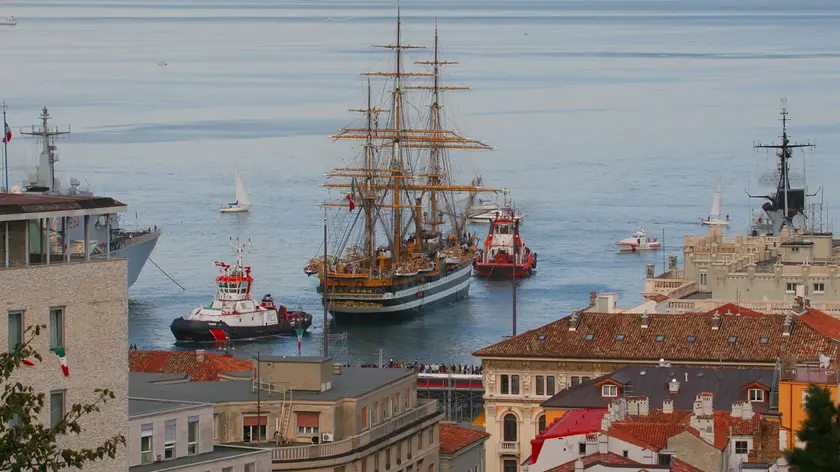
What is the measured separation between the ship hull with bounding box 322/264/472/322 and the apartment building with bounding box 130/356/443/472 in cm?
7429

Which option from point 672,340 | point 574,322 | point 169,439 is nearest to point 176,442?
point 169,439

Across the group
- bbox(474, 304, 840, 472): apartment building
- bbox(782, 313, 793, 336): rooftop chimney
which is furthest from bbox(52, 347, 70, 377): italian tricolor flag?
bbox(782, 313, 793, 336): rooftop chimney

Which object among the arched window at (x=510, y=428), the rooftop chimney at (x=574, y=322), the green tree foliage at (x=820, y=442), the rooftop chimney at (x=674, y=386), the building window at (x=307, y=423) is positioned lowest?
the arched window at (x=510, y=428)

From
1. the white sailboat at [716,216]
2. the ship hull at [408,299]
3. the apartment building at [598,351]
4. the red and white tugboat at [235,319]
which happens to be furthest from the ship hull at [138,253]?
the apartment building at [598,351]

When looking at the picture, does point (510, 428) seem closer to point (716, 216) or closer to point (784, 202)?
point (784, 202)

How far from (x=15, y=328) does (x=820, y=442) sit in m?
11.2

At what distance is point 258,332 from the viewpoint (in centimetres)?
10394

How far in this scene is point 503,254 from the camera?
464 feet

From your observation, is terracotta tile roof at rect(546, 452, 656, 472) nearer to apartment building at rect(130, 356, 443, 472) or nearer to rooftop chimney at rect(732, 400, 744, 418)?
apartment building at rect(130, 356, 443, 472)

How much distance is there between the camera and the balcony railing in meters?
38.1

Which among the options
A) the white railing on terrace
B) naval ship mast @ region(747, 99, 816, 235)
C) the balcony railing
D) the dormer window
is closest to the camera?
the balcony railing

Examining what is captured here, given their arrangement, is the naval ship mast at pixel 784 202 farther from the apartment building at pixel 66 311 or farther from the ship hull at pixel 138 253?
the apartment building at pixel 66 311

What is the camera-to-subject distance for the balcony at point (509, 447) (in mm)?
55594

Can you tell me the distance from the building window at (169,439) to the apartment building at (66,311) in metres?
4.48
